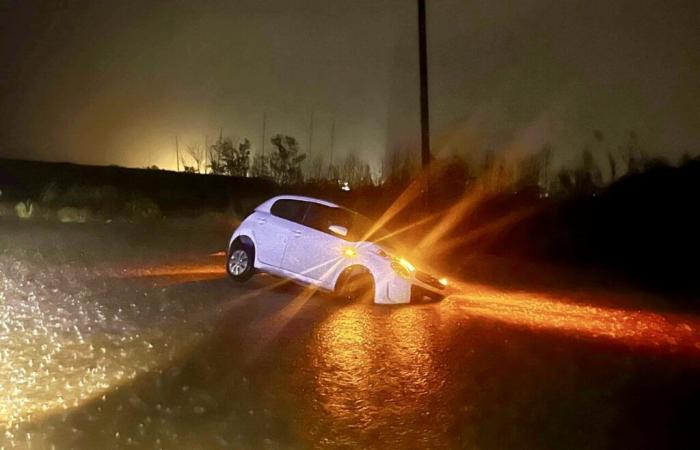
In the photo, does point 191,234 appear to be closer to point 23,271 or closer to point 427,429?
point 23,271

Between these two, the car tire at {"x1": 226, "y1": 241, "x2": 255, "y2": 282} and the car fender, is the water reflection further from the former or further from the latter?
the car tire at {"x1": 226, "y1": 241, "x2": 255, "y2": 282}

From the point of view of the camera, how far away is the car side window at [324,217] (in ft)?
45.5

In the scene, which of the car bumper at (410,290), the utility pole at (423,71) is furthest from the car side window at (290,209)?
the utility pole at (423,71)

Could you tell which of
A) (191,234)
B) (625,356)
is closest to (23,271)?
(625,356)

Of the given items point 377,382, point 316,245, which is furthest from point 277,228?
point 377,382

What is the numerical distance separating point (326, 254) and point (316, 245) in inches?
9.6

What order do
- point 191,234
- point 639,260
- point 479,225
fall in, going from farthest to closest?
point 479,225 < point 191,234 < point 639,260

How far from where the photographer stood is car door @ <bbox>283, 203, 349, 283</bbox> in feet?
44.1

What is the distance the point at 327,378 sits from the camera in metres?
8.11

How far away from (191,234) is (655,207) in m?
13.7

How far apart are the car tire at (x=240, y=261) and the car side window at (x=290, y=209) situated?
78cm

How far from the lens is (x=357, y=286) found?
526 inches

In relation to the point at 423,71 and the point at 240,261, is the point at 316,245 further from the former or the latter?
the point at 423,71

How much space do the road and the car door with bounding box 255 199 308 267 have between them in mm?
1004
